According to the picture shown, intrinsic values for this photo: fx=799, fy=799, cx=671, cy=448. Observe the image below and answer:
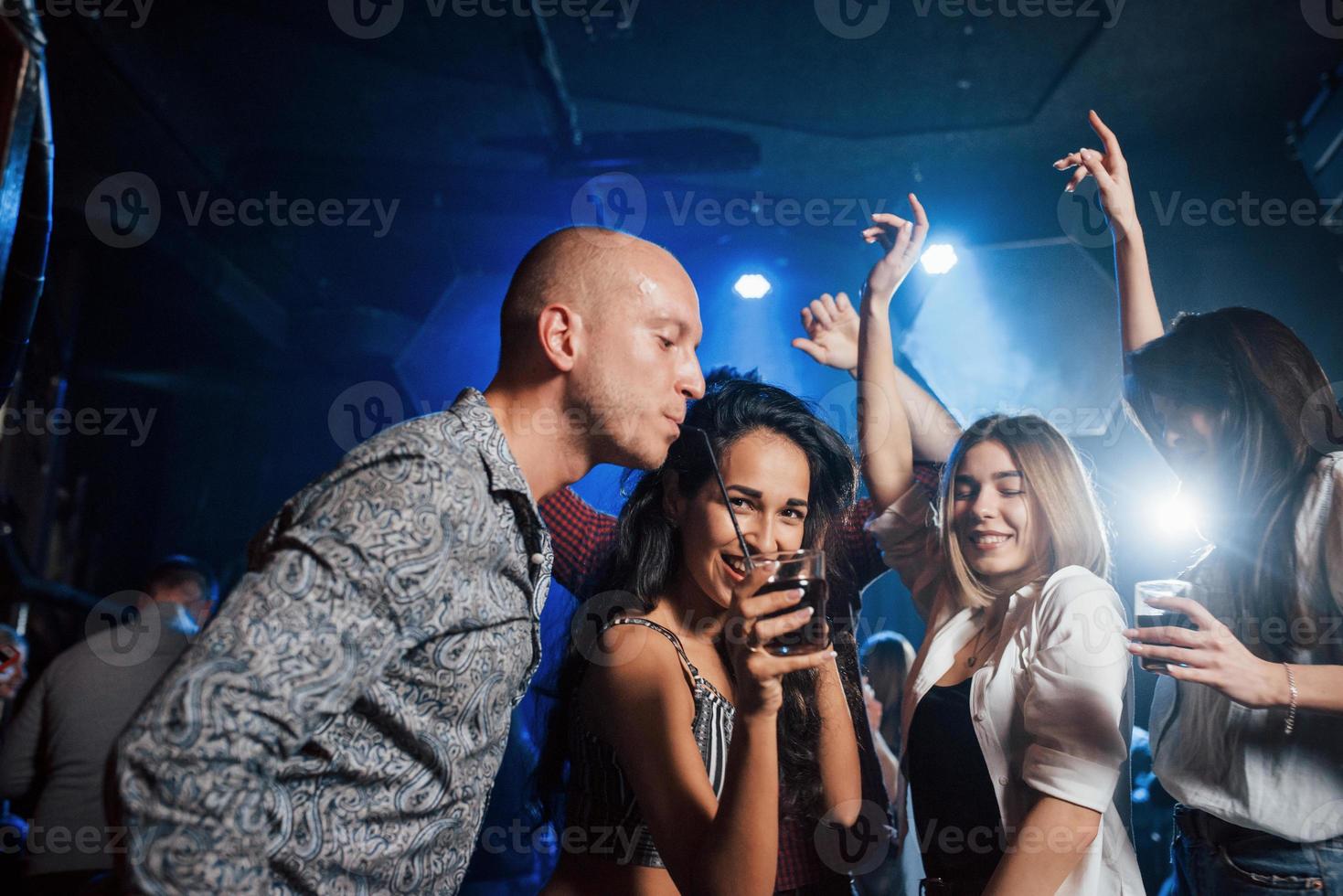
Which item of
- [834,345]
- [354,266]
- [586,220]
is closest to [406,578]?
[834,345]

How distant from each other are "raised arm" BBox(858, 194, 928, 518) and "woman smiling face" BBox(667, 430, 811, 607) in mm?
542

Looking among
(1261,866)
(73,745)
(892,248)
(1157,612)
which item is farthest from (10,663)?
(1261,866)

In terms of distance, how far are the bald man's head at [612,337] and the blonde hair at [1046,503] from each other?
42.5 inches

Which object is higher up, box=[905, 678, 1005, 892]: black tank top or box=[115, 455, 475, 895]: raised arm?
box=[115, 455, 475, 895]: raised arm

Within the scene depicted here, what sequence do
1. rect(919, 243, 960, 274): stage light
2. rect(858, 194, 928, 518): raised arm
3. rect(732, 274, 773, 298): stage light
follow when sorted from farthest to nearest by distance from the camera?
rect(732, 274, 773, 298): stage light < rect(919, 243, 960, 274): stage light < rect(858, 194, 928, 518): raised arm

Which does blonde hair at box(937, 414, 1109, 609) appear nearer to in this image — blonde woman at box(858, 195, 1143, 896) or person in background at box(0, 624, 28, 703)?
blonde woman at box(858, 195, 1143, 896)

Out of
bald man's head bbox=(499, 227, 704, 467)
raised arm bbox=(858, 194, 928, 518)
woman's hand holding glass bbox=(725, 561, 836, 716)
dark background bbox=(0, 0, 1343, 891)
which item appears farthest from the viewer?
dark background bbox=(0, 0, 1343, 891)

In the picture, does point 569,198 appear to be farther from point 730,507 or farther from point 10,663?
point 730,507

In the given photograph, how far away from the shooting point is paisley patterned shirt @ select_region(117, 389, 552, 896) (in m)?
0.89

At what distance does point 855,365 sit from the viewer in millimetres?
2803

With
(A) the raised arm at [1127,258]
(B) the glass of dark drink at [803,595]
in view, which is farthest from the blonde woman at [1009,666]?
(B) the glass of dark drink at [803,595]

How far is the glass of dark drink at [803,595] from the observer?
136 cm

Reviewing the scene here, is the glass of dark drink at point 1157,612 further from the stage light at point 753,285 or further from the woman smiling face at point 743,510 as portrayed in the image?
the stage light at point 753,285

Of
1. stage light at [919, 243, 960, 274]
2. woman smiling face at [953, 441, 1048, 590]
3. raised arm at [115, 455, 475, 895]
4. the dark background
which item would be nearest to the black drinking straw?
raised arm at [115, 455, 475, 895]
